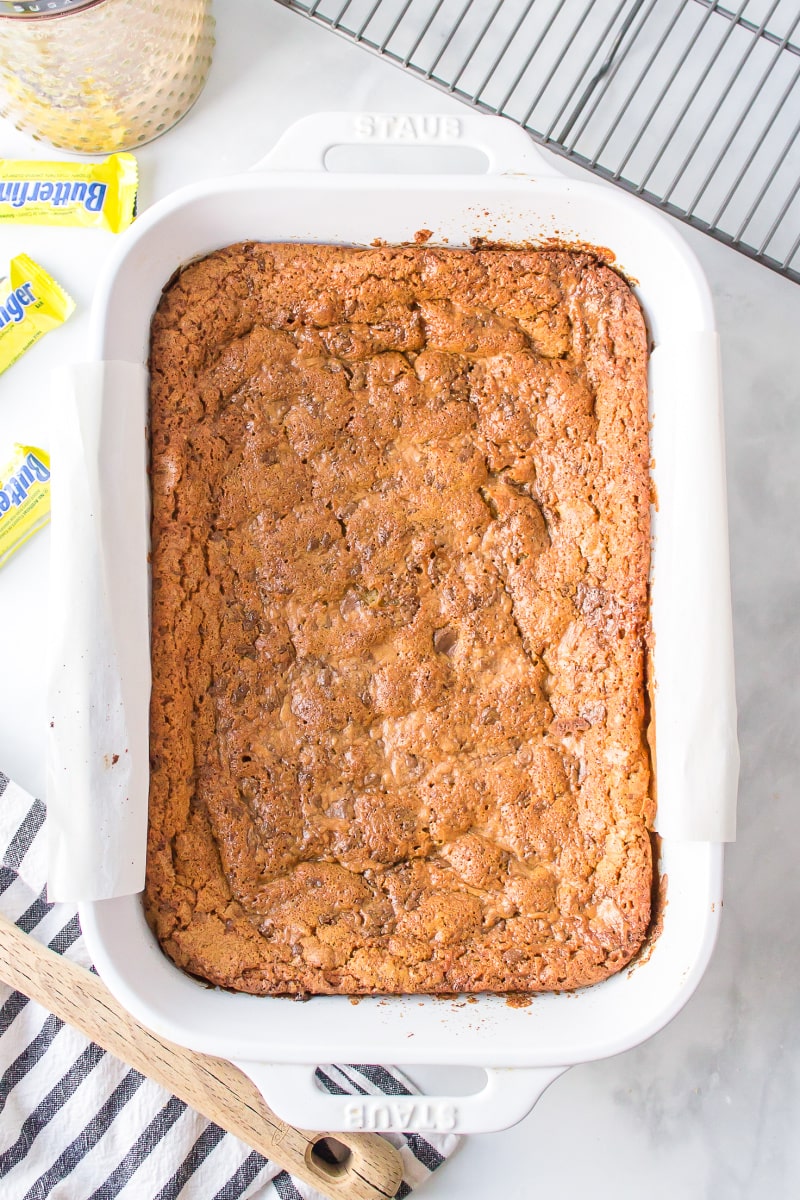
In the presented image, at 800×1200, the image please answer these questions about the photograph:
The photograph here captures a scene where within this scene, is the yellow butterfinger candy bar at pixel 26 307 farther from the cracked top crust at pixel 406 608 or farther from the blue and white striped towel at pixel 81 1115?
the blue and white striped towel at pixel 81 1115

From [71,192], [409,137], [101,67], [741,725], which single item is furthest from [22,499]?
[741,725]

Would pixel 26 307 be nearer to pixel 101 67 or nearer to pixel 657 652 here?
pixel 101 67

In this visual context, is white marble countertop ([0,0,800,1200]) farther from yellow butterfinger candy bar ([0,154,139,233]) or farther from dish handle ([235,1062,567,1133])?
dish handle ([235,1062,567,1133])

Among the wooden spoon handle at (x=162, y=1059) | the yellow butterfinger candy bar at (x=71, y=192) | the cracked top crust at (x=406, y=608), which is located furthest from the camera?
the yellow butterfinger candy bar at (x=71, y=192)

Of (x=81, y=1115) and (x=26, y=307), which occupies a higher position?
(x=26, y=307)

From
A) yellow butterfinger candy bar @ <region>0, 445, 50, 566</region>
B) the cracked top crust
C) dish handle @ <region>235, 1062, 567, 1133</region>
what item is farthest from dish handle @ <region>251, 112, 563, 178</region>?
dish handle @ <region>235, 1062, 567, 1133</region>

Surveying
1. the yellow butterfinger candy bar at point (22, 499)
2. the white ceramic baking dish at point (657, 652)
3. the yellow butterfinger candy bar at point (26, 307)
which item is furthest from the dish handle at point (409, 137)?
the yellow butterfinger candy bar at point (22, 499)

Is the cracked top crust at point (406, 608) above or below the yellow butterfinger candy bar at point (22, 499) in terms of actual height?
above
